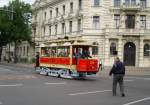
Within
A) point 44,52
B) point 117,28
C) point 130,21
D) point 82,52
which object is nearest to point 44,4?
point 117,28

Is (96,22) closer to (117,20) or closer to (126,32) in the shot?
(117,20)

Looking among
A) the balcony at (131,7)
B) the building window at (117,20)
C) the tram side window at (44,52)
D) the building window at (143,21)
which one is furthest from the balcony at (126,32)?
the tram side window at (44,52)

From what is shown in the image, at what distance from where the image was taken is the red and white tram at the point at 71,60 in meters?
→ 34.6

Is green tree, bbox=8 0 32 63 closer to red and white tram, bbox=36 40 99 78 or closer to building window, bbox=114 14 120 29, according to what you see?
Answer: building window, bbox=114 14 120 29

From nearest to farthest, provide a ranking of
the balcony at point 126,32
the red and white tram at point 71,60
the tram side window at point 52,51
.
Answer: the red and white tram at point 71,60, the tram side window at point 52,51, the balcony at point 126,32

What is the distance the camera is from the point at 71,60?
116 ft

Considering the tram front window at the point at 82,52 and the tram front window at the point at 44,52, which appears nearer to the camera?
the tram front window at the point at 82,52

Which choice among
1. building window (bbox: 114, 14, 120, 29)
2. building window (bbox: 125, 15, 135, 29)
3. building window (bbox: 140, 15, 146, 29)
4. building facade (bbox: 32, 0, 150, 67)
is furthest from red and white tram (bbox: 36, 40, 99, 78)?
building window (bbox: 140, 15, 146, 29)

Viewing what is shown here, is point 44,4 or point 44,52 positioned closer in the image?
point 44,52

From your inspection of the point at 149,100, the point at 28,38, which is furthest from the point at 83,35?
the point at 149,100

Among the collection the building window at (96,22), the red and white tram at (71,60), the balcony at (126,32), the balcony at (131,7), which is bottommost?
the red and white tram at (71,60)

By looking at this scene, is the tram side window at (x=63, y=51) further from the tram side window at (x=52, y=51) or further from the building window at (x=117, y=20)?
the building window at (x=117, y=20)

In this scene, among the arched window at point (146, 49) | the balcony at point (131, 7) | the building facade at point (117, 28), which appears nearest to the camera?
the building facade at point (117, 28)

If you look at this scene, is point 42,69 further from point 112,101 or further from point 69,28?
point 69,28
